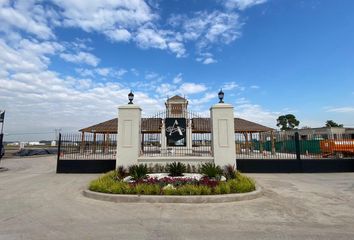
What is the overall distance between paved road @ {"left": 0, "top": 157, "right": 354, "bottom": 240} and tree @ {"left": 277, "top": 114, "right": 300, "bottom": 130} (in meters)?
65.9

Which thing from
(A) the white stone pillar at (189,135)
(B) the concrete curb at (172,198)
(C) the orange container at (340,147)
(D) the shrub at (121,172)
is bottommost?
(B) the concrete curb at (172,198)

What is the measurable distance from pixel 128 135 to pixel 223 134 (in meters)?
4.85

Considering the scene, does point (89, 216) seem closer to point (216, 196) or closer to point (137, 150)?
point (216, 196)

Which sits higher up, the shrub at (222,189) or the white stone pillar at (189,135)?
the white stone pillar at (189,135)

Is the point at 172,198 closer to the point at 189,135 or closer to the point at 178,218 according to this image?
the point at 178,218

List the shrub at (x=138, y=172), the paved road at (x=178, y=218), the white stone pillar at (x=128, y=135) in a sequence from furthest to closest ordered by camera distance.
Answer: the white stone pillar at (x=128, y=135) → the shrub at (x=138, y=172) → the paved road at (x=178, y=218)

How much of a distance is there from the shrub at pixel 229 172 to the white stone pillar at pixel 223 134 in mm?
270

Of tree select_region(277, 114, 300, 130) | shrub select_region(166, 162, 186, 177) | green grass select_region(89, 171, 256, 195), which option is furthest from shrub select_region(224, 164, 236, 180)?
tree select_region(277, 114, 300, 130)

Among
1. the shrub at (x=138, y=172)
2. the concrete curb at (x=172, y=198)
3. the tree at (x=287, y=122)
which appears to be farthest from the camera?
the tree at (x=287, y=122)

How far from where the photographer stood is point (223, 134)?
11789mm

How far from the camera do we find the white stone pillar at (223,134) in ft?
38.1

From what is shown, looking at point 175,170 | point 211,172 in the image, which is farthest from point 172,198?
point 175,170

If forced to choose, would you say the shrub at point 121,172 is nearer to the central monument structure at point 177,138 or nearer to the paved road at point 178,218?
the central monument structure at point 177,138

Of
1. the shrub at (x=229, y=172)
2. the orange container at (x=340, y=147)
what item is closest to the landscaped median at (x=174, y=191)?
the shrub at (x=229, y=172)
